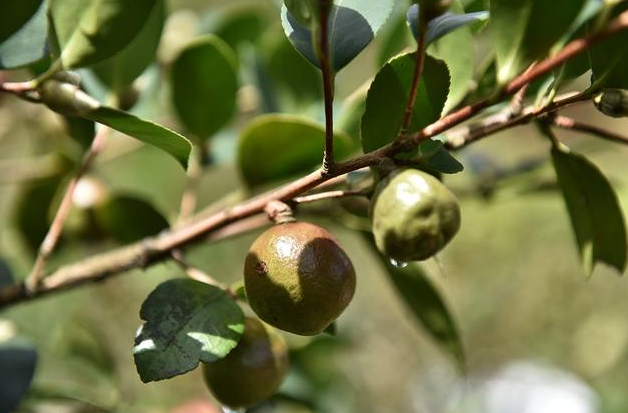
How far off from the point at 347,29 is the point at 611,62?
0.62 feet

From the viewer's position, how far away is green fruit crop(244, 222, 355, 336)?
0.58 meters

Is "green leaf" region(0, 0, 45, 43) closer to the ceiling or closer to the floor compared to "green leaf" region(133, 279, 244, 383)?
closer to the ceiling

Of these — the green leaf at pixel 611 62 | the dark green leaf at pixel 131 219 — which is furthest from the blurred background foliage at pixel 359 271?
the green leaf at pixel 611 62

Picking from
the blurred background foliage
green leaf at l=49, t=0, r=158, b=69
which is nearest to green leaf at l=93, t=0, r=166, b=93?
the blurred background foliage

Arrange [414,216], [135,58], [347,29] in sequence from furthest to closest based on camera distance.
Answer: [135,58], [347,29], [414,216]

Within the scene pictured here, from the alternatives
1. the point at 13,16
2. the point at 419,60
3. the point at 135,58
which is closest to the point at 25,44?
the point at 13,16

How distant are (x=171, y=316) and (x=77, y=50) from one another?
0.77 ft

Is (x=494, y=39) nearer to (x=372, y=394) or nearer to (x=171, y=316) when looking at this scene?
(x=171, y=316)

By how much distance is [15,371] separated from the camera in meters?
0.81

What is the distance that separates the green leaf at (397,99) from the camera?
0.63m

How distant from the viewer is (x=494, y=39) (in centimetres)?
58

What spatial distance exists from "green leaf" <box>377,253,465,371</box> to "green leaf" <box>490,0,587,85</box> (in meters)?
0.40

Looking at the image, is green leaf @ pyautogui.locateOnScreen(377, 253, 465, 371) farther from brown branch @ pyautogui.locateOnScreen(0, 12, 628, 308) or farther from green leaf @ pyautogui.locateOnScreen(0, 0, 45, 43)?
green leaf @ pyautogui.locateOnScreen(0, 0, 45, 43)

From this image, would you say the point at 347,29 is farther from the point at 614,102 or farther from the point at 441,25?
the point at 614,102
